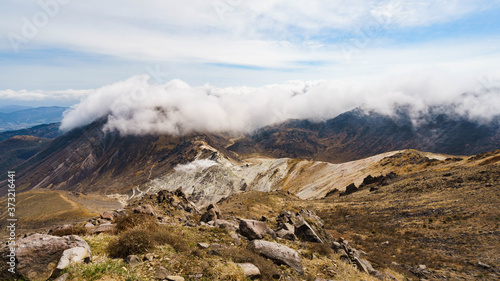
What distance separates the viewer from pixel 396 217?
33.3m

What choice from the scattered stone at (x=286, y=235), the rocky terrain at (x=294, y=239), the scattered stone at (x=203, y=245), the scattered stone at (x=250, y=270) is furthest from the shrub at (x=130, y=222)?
the scattered stone at (x=286, y=235)

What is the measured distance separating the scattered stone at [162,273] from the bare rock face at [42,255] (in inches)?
102

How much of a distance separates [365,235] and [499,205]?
15905 mm

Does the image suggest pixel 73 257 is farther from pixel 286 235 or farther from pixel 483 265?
pixel 483 265

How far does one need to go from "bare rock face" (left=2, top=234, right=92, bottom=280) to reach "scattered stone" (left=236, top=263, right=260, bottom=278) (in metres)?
5.94

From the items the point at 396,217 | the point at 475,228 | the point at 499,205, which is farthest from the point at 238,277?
the point at 499,205

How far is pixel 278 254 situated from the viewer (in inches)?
467

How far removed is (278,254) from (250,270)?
2.58 metres

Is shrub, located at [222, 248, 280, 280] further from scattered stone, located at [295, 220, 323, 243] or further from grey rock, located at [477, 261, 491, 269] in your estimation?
grey rock, located at [477, 261, 491, 269]

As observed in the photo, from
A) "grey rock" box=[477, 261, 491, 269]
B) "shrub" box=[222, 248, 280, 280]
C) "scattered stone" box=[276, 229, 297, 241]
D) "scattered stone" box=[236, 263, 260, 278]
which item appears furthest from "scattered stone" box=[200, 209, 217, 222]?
"grey rock" box=[477, 261, 491, 269]

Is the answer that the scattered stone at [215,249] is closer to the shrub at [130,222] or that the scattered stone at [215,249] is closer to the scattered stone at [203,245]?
the scattered stone at [203,245]

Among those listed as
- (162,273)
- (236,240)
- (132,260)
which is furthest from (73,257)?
(236,240)

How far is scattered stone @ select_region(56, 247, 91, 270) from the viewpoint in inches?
309

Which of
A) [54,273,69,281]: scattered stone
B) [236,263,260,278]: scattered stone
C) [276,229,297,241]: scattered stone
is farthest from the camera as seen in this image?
[276,229,297,241]: scattered stone
